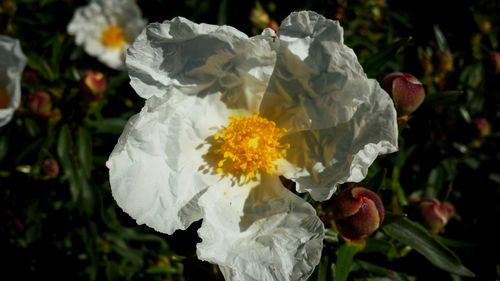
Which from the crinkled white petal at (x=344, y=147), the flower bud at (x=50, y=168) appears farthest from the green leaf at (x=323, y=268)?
the flower bud at (x=50, y=168)

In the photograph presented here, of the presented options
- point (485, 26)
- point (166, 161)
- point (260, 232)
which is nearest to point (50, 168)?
point (166, 161)

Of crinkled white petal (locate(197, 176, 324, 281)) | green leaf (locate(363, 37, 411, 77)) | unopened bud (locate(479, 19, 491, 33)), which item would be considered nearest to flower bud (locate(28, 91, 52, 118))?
crinkled white petal (locate(197, 176, 324, 281))

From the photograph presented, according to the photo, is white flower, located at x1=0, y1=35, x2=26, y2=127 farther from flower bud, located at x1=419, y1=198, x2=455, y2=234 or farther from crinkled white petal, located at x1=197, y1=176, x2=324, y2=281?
flower bud, located at x1=419, y1=198, x2=455, y2=234

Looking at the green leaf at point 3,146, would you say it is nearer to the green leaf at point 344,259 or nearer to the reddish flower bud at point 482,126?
the green leaf at point 344,259

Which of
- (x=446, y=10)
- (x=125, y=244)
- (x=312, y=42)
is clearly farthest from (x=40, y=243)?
(x=446, y=10)

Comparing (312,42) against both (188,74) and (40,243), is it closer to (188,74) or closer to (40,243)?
(188,74)

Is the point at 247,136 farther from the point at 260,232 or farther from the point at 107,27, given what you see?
the point at 107,27
